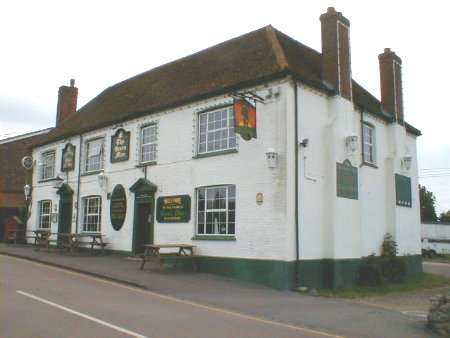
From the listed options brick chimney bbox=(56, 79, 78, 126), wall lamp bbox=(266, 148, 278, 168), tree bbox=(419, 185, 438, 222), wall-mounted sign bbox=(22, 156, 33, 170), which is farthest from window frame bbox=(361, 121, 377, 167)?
tree bbox=(419, 185, 438, 222)

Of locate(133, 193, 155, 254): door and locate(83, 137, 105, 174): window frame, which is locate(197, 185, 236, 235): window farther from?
locate(83, 137, 105, 174): window frame

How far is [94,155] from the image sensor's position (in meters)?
23.0

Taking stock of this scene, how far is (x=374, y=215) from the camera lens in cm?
1861

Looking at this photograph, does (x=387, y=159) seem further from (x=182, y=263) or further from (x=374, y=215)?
(x=182, y=263)

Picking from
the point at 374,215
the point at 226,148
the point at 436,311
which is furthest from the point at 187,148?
the point at 436,311

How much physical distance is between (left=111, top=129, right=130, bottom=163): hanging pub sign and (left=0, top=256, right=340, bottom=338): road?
872 cm

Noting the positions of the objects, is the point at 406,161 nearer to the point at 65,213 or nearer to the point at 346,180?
the point at 346,180

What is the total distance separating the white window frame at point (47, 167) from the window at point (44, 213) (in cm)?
136

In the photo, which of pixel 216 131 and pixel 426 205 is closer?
pixel 216 131

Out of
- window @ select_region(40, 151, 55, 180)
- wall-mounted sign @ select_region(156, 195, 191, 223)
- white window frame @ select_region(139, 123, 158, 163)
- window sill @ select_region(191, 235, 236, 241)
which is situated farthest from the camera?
window @ select_region(40, 151, 55, 180)

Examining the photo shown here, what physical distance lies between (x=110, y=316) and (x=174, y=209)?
9.29 meters

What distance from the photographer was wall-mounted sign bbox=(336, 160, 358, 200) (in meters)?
16.3

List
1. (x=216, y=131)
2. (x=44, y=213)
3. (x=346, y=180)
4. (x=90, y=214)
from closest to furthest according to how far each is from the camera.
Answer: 1. (x=346, y=180)
2. (x=216, y=131)
3. (x=90, y=214)
4. (x=44, y=213)

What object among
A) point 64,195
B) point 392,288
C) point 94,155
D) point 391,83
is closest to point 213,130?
point 94,155
